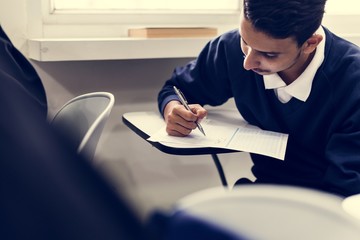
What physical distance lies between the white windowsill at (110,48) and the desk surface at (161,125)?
24cm

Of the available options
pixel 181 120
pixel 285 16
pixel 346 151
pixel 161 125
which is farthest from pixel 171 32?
pixel 346 151

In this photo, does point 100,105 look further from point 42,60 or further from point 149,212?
point 149,212

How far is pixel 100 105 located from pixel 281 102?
47cm

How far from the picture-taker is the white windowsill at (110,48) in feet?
4.95

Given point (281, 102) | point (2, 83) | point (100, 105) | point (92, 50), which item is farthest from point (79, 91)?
point (2, 83)

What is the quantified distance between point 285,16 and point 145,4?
898 millimetres

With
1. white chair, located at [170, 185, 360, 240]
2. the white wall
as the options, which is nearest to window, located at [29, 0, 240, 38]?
the white wall

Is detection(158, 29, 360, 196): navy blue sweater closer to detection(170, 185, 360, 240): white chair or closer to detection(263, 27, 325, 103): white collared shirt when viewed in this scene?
detection(263, 27, 325, 103): white collared shirt

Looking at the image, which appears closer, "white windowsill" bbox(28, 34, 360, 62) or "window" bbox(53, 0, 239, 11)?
"white windowsill" bbox(28, 34, 360, 62)

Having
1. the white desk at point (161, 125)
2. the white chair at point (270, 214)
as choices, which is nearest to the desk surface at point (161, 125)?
the white desk at point (161, 125)

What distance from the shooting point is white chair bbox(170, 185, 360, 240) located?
27 cm

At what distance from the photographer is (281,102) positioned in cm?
125

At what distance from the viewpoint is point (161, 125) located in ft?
4.41

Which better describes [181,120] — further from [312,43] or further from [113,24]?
[113,24]
